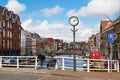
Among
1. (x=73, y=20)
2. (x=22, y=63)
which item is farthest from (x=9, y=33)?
(x=73, y=20)

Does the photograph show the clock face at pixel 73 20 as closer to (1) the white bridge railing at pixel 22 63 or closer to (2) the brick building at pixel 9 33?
(1) the white bridge railing at pixel 22 63

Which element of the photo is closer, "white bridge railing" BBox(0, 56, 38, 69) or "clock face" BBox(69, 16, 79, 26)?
"clock face" BBox(69, 16, 79, 26)

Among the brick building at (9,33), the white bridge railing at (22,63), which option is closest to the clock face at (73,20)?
the white bridge railing at (22,63)

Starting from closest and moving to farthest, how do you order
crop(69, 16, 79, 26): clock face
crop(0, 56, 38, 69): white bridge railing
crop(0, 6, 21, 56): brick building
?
crop(69, 16, 79, 26): clock face < crop(0, 56, 38, 69): white bridge railing < crop(0, 6, 21, 56): brick building

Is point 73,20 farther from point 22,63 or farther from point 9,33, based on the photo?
point 9,33

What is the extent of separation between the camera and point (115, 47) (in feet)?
275

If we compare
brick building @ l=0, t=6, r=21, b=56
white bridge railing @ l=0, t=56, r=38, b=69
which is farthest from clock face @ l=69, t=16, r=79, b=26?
brick building @ l=0, t=6, r=21, b=56

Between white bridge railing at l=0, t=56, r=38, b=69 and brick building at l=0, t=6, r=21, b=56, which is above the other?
brick building at l=0, t=6, r=21, b=56

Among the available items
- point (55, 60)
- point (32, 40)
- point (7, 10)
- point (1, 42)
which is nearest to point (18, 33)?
point (7, 10)

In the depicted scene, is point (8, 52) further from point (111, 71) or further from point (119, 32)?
point (111, 71)

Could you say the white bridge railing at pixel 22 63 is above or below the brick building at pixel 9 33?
below

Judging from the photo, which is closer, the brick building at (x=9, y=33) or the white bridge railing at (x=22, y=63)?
the white bridge railing at (x=22, y=63)

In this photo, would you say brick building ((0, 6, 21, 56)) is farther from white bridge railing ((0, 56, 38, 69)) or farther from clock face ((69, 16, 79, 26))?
clock face ((69, 16, 79, 26))

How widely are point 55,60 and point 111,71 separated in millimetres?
4658
